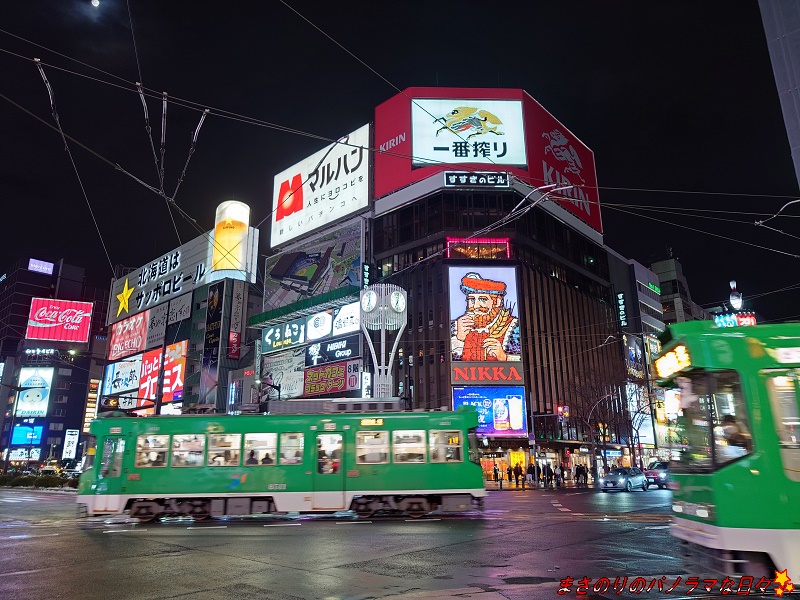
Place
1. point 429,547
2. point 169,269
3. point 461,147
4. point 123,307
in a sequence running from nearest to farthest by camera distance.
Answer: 1. point 429,547
2. point 461,147
3. point 169,269
4. point 123,307

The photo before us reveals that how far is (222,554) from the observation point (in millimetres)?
9734

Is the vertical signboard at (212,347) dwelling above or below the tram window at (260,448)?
above

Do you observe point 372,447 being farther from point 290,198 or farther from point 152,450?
point 290,198

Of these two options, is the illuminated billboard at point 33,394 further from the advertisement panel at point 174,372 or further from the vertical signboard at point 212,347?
the vertical signboard at point 212,347

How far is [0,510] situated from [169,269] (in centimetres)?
6058

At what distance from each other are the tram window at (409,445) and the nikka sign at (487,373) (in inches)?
1273

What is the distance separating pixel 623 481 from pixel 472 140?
34.1m

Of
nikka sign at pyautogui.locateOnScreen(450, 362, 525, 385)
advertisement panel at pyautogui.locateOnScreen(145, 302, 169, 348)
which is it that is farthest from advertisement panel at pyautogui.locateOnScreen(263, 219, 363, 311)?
advertisement panel at pyautogui.locateOnScreen(145, 302, 169, 348)

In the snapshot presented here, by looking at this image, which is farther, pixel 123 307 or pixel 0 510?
pixel 123 307

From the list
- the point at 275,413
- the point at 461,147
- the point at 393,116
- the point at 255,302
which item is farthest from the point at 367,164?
the point at 275,413

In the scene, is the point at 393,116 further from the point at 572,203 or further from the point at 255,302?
the point at 255,302

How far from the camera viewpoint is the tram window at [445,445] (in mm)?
16922

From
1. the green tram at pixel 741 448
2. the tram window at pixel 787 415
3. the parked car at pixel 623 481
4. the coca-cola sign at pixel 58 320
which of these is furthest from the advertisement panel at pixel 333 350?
the tram window at pixel 787 415

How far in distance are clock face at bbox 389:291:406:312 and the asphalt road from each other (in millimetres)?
22730
